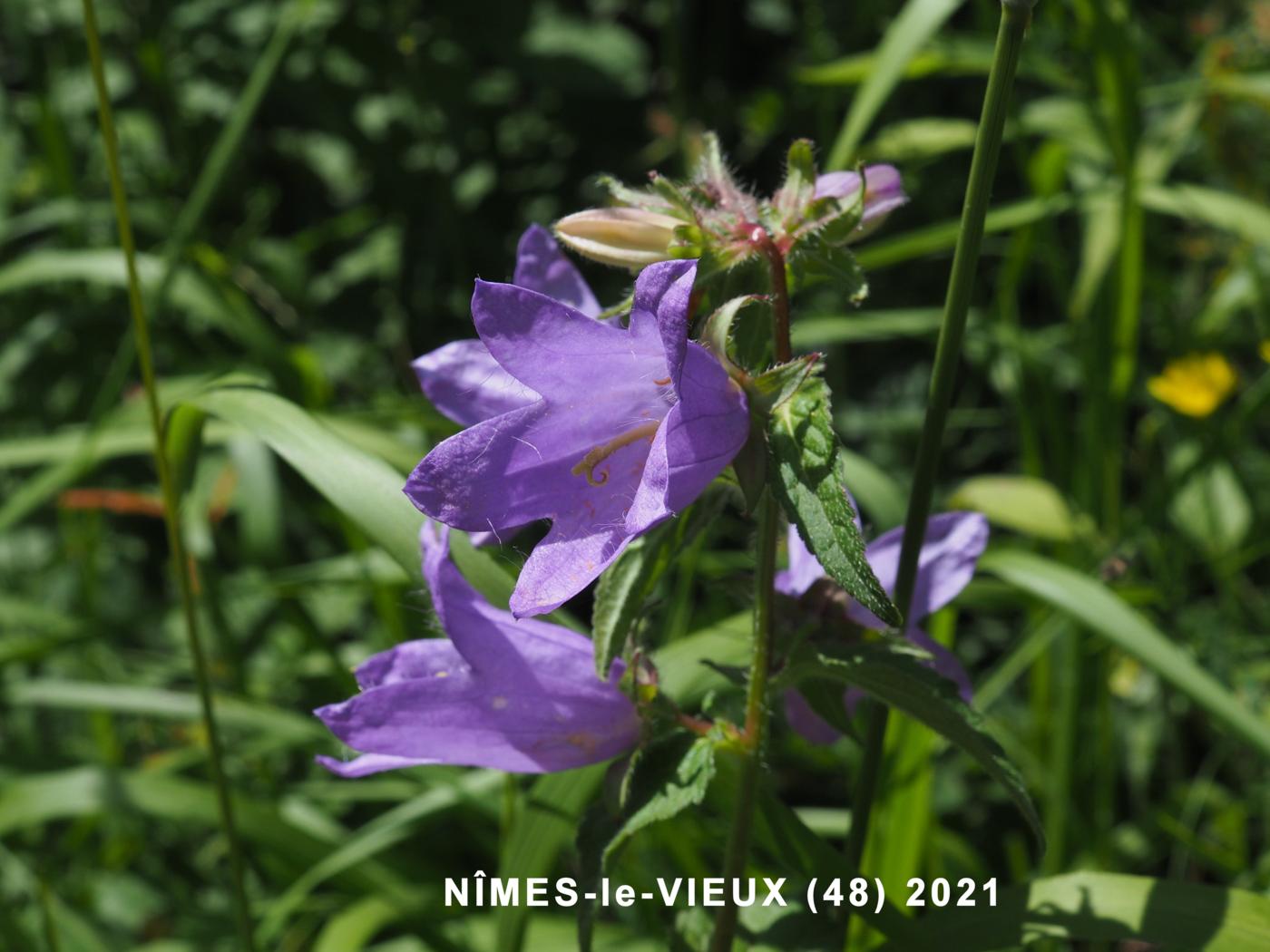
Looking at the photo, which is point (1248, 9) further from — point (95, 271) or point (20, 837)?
point (20, 837)

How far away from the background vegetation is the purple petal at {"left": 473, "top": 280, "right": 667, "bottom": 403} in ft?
0.72

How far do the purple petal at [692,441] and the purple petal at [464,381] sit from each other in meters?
0.26

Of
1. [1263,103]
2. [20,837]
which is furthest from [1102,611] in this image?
[20,837]

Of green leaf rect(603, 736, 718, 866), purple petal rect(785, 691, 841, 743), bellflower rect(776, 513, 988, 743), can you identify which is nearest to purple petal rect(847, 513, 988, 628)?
bellflower rect(776, 513, 988, 743)

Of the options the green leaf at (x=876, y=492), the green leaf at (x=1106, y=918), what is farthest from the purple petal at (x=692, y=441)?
the green leaf at (x=876, y=492)

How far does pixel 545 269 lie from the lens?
1087 mm

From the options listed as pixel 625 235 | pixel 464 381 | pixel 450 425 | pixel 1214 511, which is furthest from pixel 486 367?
pixel 1214 511

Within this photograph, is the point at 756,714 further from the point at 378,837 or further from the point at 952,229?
the point at 952,229

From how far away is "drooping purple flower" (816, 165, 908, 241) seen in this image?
95 centimetres

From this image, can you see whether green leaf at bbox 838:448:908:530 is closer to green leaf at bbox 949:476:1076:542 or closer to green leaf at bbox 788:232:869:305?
green leaf at bbox 949:476:1076:542

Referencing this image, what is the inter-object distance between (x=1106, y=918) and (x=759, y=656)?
0.36 metres

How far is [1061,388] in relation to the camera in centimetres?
290

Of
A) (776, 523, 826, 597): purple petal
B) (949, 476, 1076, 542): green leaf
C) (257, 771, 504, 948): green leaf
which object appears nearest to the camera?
(776, 523, 826, 597): purple petal

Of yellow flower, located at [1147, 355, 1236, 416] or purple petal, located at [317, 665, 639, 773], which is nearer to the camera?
purple petal, located at [317, 665, 639, 773]
